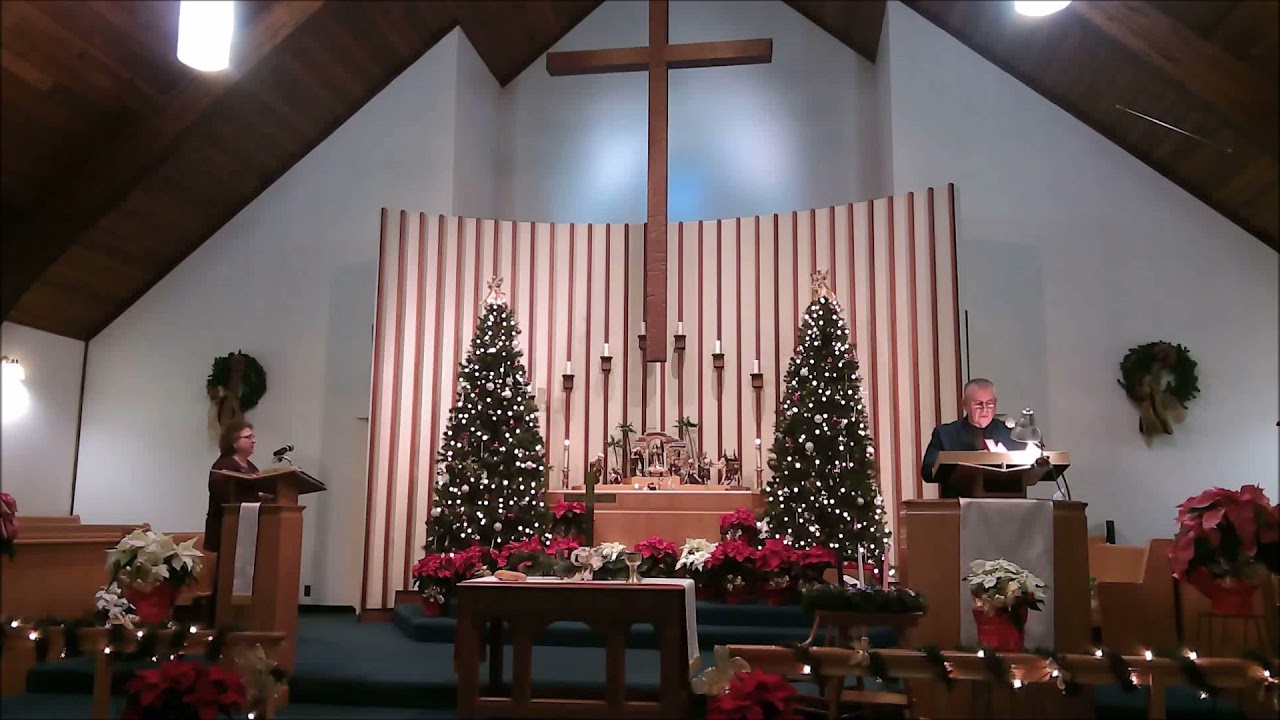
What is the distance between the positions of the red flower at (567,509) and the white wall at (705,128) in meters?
3.42

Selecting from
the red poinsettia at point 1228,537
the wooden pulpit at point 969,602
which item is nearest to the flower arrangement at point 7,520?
the wooden pulpit at point 969,602

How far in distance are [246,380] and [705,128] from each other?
4950mm

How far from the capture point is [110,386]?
9.29 m

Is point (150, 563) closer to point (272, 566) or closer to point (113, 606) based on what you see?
point (113, 606)

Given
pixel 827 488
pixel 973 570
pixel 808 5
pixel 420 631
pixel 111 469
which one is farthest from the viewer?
pixel 808 5

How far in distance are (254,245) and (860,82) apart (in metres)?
5.91

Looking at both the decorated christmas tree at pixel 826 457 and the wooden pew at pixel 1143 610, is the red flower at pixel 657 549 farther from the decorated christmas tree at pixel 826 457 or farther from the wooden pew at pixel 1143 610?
the wooden pew at pixel 1143 610

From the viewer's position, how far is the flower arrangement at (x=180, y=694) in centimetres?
376

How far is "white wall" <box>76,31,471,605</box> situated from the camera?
8.98m

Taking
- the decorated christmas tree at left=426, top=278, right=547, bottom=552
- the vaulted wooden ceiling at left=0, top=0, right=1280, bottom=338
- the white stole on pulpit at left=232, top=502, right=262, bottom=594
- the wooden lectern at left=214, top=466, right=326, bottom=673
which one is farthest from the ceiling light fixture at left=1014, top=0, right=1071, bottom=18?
the white stole on pulpit at left=232, top=502, right=262, bottom=594

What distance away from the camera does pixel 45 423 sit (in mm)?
8812

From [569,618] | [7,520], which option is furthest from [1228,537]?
[7,520]

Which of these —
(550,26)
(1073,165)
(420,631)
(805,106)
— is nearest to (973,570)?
(420,631)

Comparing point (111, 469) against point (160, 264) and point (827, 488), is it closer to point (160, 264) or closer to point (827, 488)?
point (160, 264)
